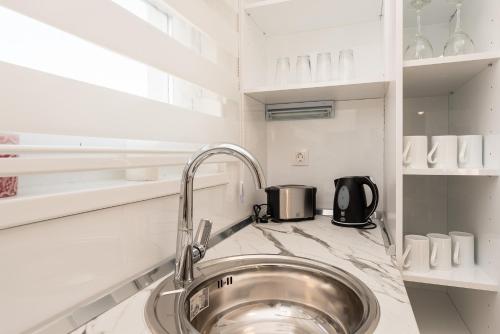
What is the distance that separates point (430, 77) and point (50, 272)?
1234mm

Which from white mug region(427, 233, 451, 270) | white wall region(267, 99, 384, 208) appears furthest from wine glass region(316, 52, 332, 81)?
white mug region(427, 233, 451, 270)

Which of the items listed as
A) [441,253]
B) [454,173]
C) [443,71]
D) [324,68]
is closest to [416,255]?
[441,253]

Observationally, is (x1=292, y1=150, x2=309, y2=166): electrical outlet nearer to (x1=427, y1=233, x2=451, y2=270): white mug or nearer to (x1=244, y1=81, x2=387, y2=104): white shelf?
(x1=244, y1=81, x2=387, y2=104): white shelf

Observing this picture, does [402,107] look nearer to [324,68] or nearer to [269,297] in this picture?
[324,68]

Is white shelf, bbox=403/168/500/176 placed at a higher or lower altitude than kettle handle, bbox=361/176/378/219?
higher

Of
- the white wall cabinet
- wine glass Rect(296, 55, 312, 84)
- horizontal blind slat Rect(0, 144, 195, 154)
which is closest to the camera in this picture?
horizontal blind slat Rect(0, 144, 195, 154)

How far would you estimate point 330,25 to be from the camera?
1567 mm

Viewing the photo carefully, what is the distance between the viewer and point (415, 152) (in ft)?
3.40

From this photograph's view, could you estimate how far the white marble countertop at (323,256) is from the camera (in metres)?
0.60

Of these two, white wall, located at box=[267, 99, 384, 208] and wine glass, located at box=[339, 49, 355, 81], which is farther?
white wall, located at box=[267, 99, 384, 208]

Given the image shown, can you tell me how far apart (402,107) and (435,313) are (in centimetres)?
88

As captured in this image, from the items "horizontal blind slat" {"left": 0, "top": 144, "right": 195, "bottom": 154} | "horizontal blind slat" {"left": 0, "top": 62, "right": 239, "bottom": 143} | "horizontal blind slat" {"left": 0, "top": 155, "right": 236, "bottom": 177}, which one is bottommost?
"horizontal blind slat" {"left": 0, "top": 155, "right": 236, "bottom": 177}

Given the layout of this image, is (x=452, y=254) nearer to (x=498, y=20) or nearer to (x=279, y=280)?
(x=279, y=280)

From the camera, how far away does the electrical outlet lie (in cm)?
164
